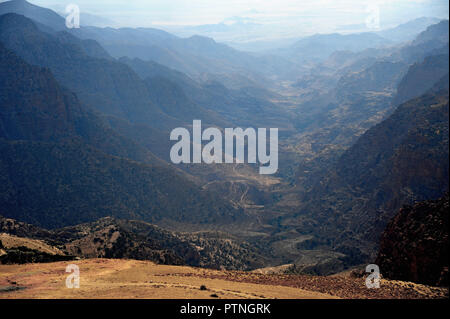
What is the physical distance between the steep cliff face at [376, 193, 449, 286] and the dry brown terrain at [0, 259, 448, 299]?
3.91 m

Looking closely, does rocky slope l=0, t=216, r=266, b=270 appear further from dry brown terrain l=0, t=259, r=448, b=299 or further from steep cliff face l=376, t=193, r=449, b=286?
steep cliff face l=376, t=193, r=449, b=286

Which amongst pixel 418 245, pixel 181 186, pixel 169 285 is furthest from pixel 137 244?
pixel 181 186

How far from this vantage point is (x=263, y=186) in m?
113

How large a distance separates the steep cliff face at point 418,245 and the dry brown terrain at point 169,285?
12.8 ft

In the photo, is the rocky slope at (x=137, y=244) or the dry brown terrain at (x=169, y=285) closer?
the dry brown terrain at (x=169, y=285)

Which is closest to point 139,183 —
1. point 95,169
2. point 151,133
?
point 95,169

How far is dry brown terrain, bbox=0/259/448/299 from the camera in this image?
23.4 meters

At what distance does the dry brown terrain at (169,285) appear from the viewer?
2338 cm

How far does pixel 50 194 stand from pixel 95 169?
1123cm

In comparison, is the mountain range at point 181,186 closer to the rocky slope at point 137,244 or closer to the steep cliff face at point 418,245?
the rocky slope at point 137,244

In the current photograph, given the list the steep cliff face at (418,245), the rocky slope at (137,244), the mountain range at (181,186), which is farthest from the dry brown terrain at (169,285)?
the mountain range at (181,186)

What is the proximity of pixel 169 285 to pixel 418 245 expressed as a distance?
19575 mm

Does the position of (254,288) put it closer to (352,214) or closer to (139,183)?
(352,214)

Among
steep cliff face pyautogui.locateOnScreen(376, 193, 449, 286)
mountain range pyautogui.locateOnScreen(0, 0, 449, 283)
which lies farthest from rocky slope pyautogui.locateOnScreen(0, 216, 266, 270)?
steep cliff face pyautogui.locateOnScreen(376, 193, 449, 286)
